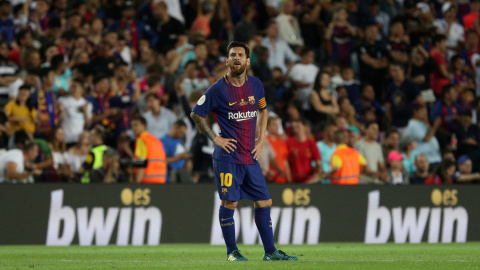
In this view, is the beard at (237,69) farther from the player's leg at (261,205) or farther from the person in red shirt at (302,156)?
the person in red shirt at (302,156)

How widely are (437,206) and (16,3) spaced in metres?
9.54

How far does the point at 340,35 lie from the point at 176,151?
21.5 ft

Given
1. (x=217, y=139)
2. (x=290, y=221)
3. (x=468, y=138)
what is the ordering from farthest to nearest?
(x=468, y=138)
(x=290, y=221)
(x=217, y=139)

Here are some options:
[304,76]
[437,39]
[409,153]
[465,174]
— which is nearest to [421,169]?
[409,153]

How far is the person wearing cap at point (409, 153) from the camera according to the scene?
1722cm

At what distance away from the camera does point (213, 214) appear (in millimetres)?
14875

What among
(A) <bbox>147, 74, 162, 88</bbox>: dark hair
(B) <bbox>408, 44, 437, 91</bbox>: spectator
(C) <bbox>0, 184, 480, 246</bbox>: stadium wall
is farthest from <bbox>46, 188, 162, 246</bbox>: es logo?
(B) <bbox>408, 44, 437, 91</bbox>: spectator

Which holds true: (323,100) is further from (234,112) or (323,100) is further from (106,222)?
(234,112)

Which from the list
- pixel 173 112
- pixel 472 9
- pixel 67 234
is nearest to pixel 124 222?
pixel 67 234

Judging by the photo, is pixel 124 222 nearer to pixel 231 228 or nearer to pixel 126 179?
pixel 126 179

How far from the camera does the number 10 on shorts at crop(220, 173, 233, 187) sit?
9258 millimetres

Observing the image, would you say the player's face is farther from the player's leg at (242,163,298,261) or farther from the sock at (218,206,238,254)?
the sock at (218,206,238,254)

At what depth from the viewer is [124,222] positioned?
14.4 metres

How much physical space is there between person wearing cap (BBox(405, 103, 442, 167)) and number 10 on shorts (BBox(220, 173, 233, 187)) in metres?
9.53
